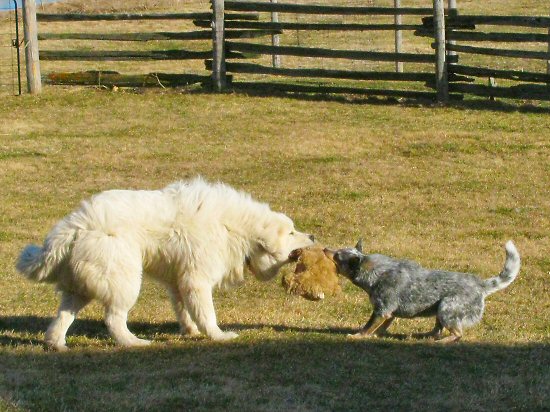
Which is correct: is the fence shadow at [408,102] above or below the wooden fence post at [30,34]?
below

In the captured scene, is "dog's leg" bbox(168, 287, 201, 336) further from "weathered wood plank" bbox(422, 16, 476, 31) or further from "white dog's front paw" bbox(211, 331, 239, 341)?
"weathered wood plank" bbox(422, 16, 476, 31)

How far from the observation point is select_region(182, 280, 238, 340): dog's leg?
8164 millimetres

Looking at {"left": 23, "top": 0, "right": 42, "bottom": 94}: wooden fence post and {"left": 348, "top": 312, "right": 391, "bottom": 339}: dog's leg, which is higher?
{"left": 23, "top": 0, "right": 42, "bottom": 94}: wooden fence post

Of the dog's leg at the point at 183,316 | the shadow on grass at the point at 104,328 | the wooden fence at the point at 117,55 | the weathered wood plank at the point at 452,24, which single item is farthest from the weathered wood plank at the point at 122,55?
the dog's leg at the point at 183,316

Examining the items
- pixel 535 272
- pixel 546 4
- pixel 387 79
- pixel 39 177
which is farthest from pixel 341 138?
pixel 546 4

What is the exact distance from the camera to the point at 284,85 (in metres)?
20.4

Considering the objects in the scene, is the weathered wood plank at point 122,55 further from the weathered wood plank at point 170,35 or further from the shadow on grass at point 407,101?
the shadow on grass at point 407,101

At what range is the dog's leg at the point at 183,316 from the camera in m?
8.57

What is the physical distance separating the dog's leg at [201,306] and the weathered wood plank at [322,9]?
1220 centimetres

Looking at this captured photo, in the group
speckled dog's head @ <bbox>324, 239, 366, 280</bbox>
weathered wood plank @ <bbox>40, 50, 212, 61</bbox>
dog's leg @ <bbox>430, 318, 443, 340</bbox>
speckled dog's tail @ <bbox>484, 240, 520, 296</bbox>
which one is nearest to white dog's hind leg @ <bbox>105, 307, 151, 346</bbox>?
speckled dog's head @ <bbox>324, 239, 366, 280</bbox>

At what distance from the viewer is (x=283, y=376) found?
696 cm

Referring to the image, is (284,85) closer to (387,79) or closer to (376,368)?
(387,79)

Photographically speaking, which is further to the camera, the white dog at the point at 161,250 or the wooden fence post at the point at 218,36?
the wooden fence post at the point at 218,36

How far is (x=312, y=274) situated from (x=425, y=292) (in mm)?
960
